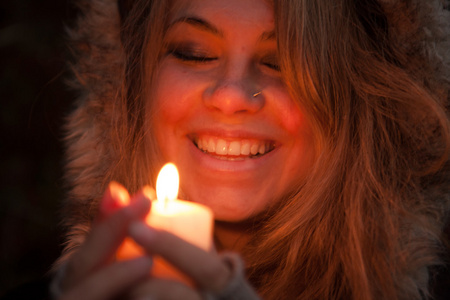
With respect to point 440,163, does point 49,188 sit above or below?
below

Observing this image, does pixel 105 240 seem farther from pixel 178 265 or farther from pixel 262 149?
pixel 262 149

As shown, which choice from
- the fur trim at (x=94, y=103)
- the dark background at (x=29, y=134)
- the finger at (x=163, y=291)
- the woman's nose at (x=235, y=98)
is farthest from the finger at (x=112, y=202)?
the dark background at (x=29, y=134)

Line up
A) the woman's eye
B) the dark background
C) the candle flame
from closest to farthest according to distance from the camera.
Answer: the candle flame, the woman's eye, the dark background

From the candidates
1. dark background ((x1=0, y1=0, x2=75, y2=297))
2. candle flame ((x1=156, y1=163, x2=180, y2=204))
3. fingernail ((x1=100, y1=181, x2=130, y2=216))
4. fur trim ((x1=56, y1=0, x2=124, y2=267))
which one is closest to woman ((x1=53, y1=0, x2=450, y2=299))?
fur trim ((x1=56, y1=0, x2=124, y2=267))

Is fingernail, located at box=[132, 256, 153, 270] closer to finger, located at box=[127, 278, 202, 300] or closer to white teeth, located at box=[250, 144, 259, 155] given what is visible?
finger, located at box=[127, 278, 202, 300]

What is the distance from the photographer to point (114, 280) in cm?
64

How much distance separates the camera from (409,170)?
51.8 inches

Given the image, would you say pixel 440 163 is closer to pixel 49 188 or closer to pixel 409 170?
pixel 409 170

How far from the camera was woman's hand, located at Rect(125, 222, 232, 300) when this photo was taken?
2.06 feet

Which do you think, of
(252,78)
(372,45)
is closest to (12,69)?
(252,78)

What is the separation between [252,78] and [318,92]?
203 millimetres

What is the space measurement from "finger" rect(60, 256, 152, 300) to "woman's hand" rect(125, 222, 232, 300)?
2 cm

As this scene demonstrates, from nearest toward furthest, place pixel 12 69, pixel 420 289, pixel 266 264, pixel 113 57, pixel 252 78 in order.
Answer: pixel 420 289, pixel 252 78, pixel 266 264, pixel 113 57, pixel 12 69

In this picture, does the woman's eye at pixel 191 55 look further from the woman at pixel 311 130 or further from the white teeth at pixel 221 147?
the white teeth at pixel 221 147
